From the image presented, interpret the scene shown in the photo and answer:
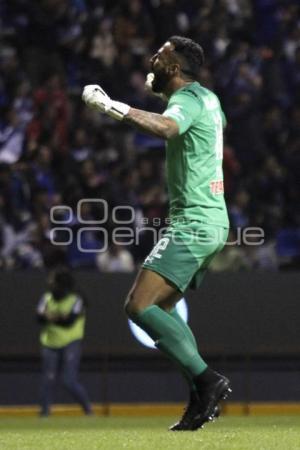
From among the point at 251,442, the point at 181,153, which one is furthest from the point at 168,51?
the point at 251,442

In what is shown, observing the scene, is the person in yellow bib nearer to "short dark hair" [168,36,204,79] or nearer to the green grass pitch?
the green grass pitch

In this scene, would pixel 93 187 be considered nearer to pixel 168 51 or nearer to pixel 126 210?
pixel 126 210

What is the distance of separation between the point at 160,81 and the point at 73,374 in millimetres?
9081

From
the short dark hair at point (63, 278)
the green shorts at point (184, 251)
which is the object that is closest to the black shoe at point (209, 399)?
the green shorts at point (184, 251)

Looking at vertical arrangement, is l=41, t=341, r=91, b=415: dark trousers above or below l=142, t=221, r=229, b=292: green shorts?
below

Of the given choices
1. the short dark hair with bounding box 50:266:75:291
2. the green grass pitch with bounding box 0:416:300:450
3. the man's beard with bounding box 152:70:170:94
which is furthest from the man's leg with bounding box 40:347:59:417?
the man's beard with bounding box 152:70:170:94

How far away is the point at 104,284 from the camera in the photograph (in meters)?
18.0

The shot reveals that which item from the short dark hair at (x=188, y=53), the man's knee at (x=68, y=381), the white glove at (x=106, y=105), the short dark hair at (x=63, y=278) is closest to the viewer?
the white glove at (x=106, y=105)

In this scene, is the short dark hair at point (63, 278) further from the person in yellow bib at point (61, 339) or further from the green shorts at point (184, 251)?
the green shorts at point (184, 251)

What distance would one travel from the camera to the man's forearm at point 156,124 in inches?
319

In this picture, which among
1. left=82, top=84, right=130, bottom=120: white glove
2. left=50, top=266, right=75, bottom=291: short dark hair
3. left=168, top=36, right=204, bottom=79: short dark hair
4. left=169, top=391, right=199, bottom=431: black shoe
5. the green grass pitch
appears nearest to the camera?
the green grass pitch

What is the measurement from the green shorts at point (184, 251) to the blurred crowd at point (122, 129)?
8697mm

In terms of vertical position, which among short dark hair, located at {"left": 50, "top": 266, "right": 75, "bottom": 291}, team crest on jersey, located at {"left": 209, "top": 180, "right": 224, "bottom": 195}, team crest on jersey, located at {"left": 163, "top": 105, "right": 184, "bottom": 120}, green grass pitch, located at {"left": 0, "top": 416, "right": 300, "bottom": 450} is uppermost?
team crest on jersey, located at {"left": 163, "top": 105, "right": 184, "bottom": 120}

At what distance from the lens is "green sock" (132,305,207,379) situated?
328 inches
